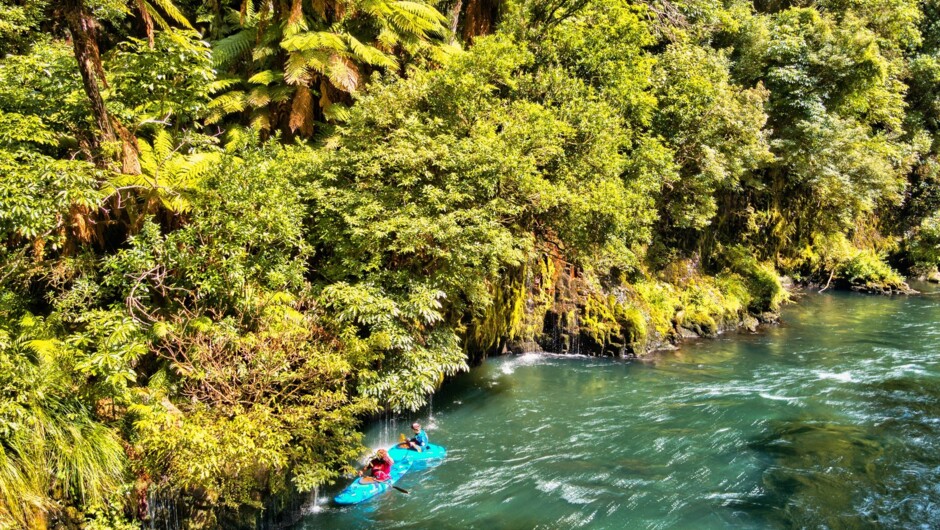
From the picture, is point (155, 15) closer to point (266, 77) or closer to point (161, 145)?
point (161, 145)

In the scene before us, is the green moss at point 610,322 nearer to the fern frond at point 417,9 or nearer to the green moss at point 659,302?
the green moss at point 659,302

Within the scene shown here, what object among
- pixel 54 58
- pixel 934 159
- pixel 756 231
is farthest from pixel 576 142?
pixel 934 159

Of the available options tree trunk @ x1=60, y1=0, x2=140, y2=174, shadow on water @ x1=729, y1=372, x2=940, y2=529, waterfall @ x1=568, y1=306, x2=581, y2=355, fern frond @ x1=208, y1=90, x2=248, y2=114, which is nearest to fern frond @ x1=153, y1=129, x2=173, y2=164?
tree trunk @ x1=60, y1=0, x2=140, y2=174

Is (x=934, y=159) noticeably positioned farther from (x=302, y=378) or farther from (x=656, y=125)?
(x=302, y=378)

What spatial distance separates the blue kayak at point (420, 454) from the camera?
947cm

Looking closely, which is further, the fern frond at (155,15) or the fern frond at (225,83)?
the fern frond at (225,83)

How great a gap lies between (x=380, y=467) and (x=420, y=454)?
2.80 feet

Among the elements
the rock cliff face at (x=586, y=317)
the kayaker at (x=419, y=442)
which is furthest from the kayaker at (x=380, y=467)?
the rock cliff face at (x=586, y=317)

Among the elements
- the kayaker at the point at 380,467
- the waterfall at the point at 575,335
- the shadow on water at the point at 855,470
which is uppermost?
the waterfall at the point at 575,335

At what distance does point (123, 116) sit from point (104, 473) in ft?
18.7

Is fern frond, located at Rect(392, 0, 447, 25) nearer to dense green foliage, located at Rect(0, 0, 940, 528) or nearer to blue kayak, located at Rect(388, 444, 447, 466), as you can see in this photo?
dense green foliage, located at Rect(0, 0, 940, 528)

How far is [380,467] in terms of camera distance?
8.95 m

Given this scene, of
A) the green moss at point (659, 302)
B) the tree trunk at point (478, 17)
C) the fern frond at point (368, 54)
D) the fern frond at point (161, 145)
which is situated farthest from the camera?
the green moss at point (659, 302)

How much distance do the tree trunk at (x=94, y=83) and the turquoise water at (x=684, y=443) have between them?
20.3ft
